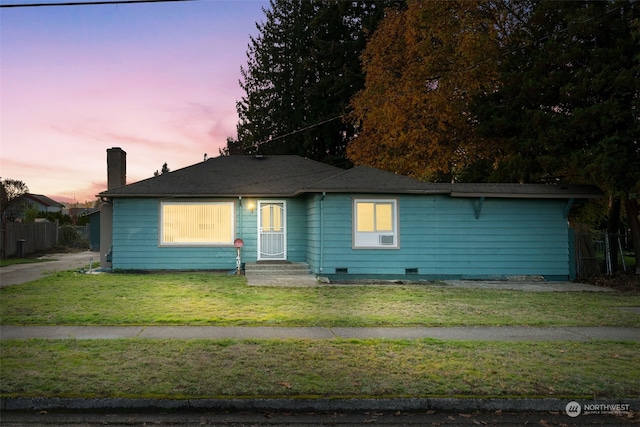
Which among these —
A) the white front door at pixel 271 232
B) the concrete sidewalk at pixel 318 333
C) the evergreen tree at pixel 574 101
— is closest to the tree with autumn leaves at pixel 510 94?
the evergreen tree at pixel 574 101

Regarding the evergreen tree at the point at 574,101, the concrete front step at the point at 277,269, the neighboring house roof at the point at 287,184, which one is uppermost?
the evergreen tree at the point at 574,101

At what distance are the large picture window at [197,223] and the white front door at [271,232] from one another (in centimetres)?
106

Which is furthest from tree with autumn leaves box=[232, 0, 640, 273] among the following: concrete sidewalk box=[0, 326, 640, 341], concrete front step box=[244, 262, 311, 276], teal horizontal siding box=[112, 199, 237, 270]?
teal horizontal siding box=[112, 199, 237, 270]

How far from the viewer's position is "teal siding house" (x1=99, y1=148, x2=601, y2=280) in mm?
16562

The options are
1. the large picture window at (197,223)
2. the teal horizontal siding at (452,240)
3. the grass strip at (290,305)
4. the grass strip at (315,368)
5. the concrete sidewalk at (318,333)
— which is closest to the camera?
the grass strip at (315,368)

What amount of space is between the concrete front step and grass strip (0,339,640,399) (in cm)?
997

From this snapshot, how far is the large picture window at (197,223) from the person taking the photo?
1881 cm

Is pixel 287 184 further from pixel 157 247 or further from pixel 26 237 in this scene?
pixel 26 237

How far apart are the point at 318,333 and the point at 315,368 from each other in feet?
6.84

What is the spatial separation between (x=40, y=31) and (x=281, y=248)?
10073mm

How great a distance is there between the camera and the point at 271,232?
19078mm

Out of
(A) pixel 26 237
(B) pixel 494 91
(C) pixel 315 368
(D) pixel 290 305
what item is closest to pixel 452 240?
(D) pixel 290 305

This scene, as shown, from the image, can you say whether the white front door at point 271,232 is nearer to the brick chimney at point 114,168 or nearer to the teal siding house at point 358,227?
the teal siding house at point 358,227

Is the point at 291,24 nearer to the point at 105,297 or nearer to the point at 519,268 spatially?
the point at 519,268
